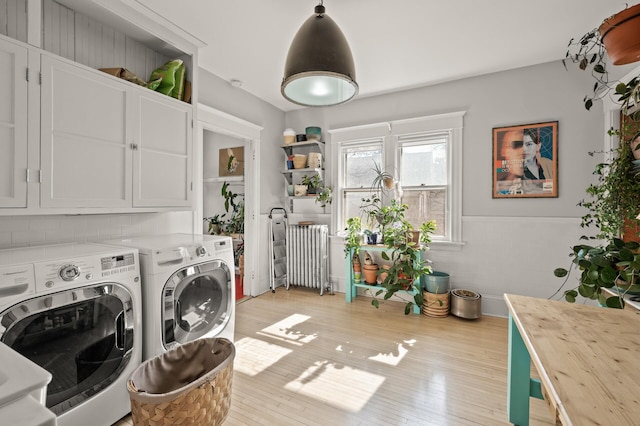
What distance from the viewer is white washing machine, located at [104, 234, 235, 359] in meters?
1.80

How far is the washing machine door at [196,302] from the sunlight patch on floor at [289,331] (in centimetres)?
64

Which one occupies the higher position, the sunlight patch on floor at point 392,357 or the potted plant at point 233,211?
the potted plant at point 233,211

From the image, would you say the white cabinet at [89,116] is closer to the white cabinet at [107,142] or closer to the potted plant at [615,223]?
the white cabinet at [107,142]

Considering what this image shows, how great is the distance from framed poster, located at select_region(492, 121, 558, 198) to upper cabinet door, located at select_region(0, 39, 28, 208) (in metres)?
→ 3.83

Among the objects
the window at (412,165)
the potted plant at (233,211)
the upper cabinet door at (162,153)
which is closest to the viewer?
the upper cabinet door at (162,153)

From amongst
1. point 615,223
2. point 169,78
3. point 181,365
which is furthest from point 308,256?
point 615,223

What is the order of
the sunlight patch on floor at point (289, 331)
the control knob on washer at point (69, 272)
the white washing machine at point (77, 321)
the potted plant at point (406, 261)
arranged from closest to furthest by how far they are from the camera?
the white washing machine at point (77, 321)
the control knob on washer at point (69, 272)
the sunlight patch on floor at point (289, 331)
the potted plant at point (406, 261)

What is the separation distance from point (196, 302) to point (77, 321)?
72cm

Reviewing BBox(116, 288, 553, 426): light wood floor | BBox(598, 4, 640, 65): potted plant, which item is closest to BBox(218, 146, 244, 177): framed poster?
BBox(116, 288, 553, 426): light wood floor

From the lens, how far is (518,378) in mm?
1551

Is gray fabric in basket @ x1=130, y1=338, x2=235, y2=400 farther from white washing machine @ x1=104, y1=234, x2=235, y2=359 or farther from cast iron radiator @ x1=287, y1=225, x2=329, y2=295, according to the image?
cast iron radiator @ x1=287, y1=225, x2=329, y2=295

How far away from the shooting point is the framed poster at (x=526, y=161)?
2.97m

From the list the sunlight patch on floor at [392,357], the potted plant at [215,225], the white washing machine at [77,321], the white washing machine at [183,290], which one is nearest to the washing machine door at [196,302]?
the white washing machine at [183,290]

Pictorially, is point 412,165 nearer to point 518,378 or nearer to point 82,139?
point 518,378
